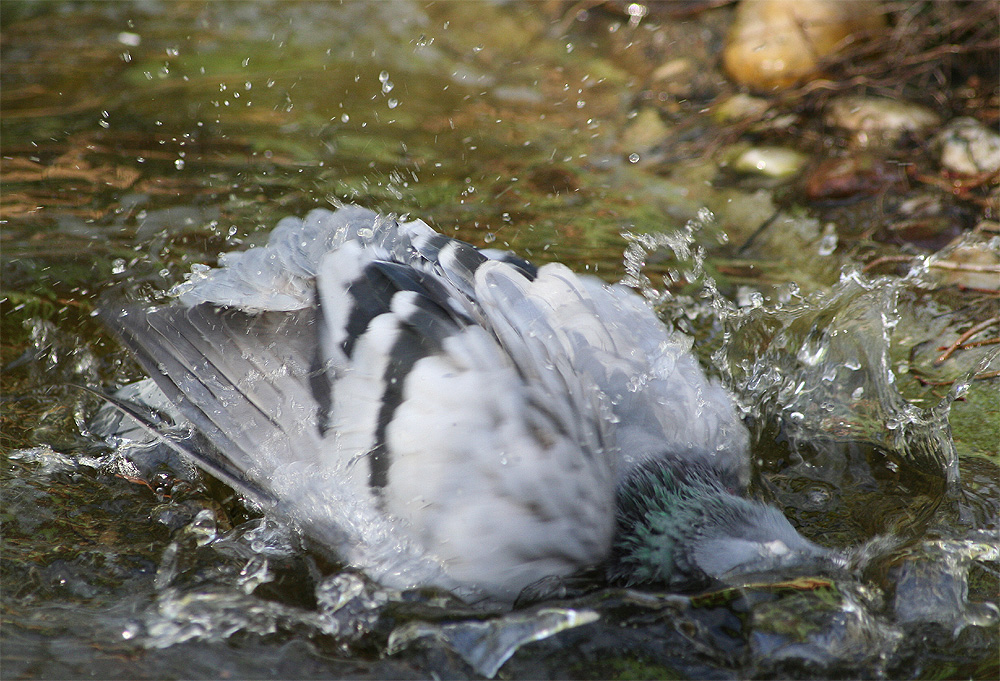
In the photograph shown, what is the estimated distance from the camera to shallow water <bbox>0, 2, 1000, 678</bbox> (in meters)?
1.93

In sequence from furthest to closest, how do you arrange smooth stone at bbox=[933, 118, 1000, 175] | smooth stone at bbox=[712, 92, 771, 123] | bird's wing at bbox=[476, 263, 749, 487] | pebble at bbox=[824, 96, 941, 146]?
smooth stone at bbox=[712, 92, 771, 123] → pebble at bbox=[824, 96, 941, 146] → smooth stone at bbox=[933, 118, 1000, 175] → bird's wing at bbox=[476, 263, 749, 487]

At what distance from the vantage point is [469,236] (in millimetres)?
3680

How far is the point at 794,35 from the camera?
4.38 metres

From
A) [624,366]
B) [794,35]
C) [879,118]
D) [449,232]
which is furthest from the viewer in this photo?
[794,35]

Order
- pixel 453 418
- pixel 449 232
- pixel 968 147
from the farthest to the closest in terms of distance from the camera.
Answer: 1. pixel 968 147
2. pixel 449 232
3. pixel 453 418

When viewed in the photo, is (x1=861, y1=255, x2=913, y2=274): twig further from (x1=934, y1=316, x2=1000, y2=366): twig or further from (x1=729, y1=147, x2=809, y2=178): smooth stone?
(x1=729, y1=147, x2=809, y2=178): smooth stone

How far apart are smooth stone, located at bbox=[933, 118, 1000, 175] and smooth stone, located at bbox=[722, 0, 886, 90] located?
2.24 feet

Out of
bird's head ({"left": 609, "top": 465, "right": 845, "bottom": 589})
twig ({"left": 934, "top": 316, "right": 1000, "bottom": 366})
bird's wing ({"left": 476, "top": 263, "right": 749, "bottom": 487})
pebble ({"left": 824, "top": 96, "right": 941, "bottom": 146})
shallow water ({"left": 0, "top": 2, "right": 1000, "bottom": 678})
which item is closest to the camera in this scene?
shallow water ({"left": 0, "top": 2, "right": 1000, "bottom": 678})

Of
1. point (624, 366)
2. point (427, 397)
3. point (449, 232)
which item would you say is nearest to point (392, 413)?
point (427, 397)

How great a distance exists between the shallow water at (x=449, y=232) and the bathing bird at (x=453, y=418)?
0.40ft

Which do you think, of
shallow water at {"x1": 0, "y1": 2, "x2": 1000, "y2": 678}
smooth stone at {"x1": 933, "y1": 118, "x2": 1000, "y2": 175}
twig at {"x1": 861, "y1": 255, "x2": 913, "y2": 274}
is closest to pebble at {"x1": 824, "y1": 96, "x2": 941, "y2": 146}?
smooth stone at {"x1": 933, "y1": 118, "x2": 1000, "y2": 175}

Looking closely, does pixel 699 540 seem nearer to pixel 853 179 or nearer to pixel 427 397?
pixel 427 397

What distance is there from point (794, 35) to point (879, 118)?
65 centimetres

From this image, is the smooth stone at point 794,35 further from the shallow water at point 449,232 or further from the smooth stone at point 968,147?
the smooth stone at point 968,147
